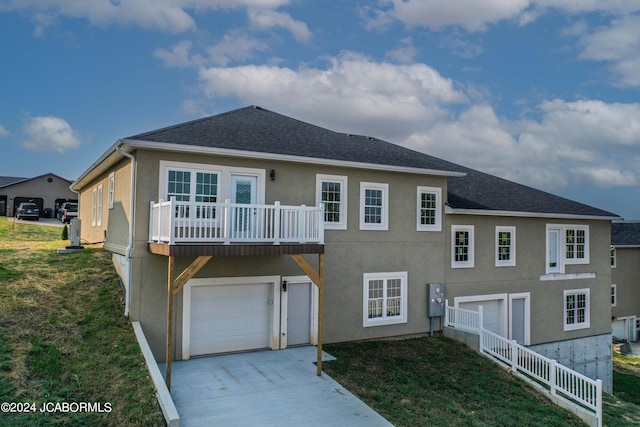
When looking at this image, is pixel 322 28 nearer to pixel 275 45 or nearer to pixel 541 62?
pixel 275 45

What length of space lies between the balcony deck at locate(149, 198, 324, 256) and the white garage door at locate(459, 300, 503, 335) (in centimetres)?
869

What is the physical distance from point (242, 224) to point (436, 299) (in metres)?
7.98

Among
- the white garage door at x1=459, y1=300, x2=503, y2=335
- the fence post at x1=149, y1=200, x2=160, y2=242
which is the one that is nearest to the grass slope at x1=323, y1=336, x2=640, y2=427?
the white garage door at x1=459, y1=300, x2=503, y2=335

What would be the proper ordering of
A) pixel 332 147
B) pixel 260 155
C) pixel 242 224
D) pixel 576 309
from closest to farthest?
pixel 242 224, pixel 260 155, pixel 332 147, pixel 576 309

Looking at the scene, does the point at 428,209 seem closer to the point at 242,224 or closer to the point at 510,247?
the point at 510,247

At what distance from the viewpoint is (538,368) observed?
12.0 m

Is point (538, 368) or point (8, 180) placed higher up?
point (8, 180)

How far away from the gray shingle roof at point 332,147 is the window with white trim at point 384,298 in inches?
141

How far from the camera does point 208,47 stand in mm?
14477

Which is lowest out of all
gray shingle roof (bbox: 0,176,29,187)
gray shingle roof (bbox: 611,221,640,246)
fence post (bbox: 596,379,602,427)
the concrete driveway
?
fence post (bbox: 596,379,602,427)

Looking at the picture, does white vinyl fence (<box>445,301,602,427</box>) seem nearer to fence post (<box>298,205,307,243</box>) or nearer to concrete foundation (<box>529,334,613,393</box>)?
concrete foundation (<box>529,334,613,393</box>)

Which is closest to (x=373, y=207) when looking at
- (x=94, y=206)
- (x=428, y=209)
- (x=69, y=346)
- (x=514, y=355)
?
(x=428, y=209)

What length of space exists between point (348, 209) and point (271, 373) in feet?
17.8

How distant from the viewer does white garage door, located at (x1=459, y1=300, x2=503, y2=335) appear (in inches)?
622
